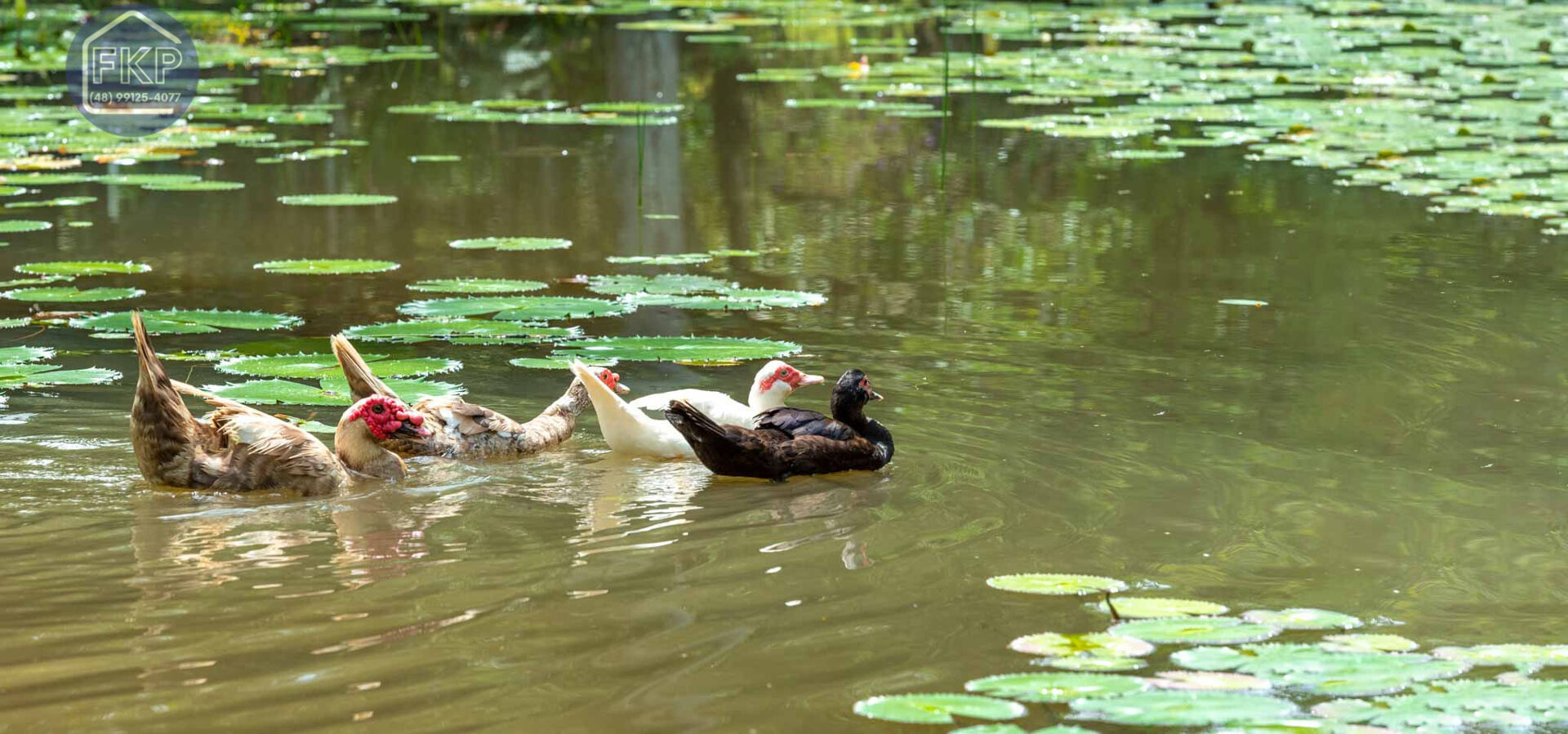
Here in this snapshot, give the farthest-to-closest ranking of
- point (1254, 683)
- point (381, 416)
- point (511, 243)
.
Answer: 1. point (511, 243)
2. point (381, 416)
3. point (1254, 683)

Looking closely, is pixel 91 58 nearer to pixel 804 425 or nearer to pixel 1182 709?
pixel 804 425

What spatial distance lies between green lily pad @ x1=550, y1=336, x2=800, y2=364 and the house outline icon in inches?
323

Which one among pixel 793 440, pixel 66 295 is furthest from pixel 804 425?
pixel 66 295

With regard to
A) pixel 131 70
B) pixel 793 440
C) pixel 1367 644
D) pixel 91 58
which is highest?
pixel 91 58

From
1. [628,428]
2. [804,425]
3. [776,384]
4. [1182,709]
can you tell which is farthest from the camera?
[776,384]

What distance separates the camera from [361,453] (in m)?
5.68

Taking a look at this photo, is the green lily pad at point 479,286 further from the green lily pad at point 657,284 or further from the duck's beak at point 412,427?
the duck's beak at point 412,427

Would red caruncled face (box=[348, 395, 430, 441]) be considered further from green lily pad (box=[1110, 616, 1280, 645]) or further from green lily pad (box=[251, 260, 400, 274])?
green lily pad (box=[251, 260, 400, 274])

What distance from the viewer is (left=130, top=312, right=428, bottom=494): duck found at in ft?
17.5

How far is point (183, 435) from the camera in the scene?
17.5 ft

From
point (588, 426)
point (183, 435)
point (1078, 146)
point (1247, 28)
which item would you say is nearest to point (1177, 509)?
point (588, 426)

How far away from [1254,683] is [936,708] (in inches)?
Result: 25.1

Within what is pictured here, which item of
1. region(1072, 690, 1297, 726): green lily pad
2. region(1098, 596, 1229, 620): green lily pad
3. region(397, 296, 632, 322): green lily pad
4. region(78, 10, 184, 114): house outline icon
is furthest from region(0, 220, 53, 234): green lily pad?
region(1072, 690, 1297, 726): green lily pad

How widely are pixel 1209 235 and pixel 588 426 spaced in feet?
14.5
